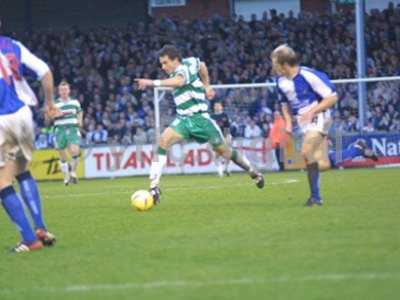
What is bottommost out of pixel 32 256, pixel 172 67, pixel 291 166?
pixel 291 166

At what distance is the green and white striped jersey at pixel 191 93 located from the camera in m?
16.5

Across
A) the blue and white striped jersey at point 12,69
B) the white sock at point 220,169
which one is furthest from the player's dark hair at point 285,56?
the white sock at point 220,169

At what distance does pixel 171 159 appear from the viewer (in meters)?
29.4

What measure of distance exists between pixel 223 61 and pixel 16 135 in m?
26.1

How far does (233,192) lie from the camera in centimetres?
1870

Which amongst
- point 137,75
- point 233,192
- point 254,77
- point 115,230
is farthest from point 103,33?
point 115,230

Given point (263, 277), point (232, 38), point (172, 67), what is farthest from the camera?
point (232, 38)

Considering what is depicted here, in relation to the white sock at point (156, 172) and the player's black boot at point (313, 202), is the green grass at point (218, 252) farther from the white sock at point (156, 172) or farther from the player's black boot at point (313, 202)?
the white sock at point (156, 172)

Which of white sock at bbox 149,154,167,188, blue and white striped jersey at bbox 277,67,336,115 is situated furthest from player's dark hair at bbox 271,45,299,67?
white sock at bbox 149,154,167,188

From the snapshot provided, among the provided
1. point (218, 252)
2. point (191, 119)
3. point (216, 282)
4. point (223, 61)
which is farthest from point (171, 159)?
point (216, 282)

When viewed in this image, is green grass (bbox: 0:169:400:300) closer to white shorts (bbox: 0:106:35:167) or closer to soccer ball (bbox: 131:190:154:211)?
soccer ball (bbox: 131:190:154:211)

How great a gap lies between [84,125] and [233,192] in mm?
14122

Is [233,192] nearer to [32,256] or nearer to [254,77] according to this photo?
[32,256]

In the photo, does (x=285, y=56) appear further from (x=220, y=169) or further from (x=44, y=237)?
(x=220, y=169)
